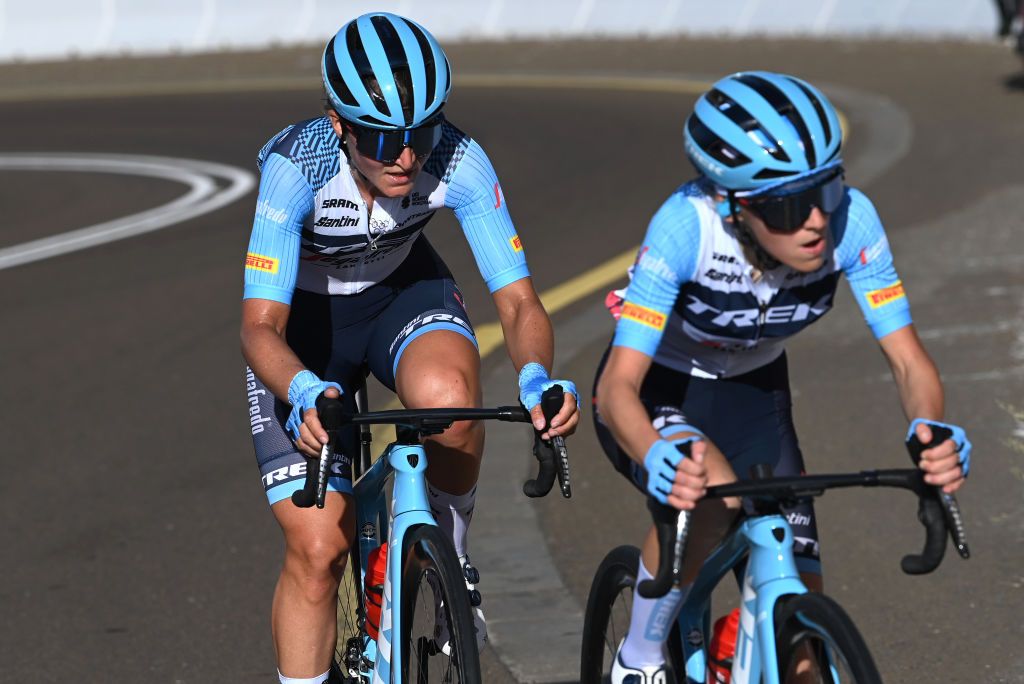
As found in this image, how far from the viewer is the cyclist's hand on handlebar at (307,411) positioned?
383 centimetres

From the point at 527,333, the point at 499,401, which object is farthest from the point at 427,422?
the point at 499,401

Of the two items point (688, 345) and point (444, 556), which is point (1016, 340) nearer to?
point (688, 345)

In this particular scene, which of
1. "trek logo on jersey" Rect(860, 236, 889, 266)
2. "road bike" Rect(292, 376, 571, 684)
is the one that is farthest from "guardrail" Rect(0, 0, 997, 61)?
"trek logo on jersey" Rect(860, 236, 889, 266)

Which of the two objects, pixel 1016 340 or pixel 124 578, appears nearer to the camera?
pixel 124 578

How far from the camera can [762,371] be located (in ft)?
14.1

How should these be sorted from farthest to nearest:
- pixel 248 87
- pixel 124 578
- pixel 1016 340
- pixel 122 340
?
pixel 248 87 < pixel 122 340 < pixel 1016 340 < pixel 124 578

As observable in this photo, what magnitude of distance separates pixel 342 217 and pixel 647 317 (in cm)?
102

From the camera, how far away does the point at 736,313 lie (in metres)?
3.95

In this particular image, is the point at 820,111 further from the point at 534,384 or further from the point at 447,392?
the point at 447,392

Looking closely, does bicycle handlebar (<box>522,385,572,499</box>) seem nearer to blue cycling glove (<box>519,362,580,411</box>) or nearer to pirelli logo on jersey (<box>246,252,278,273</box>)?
blue cycling glove (<box>519,362,580,411</box>)

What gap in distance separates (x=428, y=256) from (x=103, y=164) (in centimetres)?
1435

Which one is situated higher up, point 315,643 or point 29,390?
Answer: point 315,643

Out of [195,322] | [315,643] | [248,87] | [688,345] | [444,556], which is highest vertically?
[688,345]

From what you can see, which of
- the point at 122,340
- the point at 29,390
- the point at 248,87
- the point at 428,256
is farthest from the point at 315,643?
the point at 248,87
